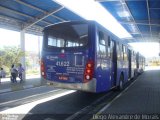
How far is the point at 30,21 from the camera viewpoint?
23641 millimetres

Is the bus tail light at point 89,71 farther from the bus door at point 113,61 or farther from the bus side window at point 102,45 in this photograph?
the bus door at point 113,61

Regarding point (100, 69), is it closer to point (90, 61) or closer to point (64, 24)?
point (90, 61)

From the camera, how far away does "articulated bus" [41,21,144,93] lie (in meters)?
10.6

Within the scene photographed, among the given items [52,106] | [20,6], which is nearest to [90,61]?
[52,106]

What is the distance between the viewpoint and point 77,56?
10898 millimetres

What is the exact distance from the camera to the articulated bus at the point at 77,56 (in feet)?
34.9

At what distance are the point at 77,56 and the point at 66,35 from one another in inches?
42.5

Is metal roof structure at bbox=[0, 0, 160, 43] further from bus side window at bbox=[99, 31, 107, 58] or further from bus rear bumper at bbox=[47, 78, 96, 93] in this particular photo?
bus rear bumper at bbox=[47, 78, 96, 93]

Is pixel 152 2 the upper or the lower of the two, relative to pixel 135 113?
upper

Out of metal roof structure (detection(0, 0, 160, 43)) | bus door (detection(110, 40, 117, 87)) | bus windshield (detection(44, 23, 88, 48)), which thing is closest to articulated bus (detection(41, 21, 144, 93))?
bus windshield (detection(44, 23, 88, 48))

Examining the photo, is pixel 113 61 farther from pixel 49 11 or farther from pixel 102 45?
pixel 49 11

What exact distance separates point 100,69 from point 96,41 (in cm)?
116

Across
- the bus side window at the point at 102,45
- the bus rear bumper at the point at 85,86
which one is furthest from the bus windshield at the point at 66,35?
the bus rear bumper at the point at 85,86

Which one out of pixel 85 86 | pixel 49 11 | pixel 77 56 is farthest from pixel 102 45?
pixel 49 11
